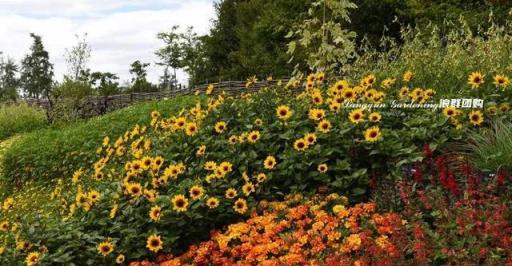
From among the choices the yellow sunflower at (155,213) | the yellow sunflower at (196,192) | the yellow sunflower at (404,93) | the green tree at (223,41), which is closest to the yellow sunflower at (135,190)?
the yellow sunflower at (155,213)

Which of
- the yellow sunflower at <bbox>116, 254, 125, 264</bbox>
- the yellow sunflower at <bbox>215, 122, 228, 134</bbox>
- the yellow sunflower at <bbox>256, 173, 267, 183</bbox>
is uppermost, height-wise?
the yellow sunflower at <bbox>215, 122, 228, 134</bbox>

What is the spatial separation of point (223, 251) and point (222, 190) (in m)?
0.56

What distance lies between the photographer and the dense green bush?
9.66 meters

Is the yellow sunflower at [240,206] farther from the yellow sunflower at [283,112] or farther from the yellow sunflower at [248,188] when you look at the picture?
the yellow sunflower at [283,112]

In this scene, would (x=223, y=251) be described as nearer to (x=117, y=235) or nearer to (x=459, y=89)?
(x=117, y=235)

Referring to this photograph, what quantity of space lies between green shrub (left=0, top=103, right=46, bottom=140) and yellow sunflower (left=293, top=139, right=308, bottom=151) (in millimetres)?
12139

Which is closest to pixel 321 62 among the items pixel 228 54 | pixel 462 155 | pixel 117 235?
pixel 462 155

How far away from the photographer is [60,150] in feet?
33.2

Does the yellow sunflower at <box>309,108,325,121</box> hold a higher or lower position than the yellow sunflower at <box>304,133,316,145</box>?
higher

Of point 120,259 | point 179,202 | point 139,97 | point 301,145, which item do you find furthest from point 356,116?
point 139,97

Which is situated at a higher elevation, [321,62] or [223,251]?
[321,62]

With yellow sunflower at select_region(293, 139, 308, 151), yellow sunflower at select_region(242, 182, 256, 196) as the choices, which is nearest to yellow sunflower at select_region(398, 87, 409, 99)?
yellow sunflower at select_region(293, 139, 308, 151)

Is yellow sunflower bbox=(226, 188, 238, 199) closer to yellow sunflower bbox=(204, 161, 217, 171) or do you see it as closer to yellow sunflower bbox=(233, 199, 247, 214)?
yellow sunflower bbox=(233, 199, 247, 214)

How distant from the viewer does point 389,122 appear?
4.98 m
